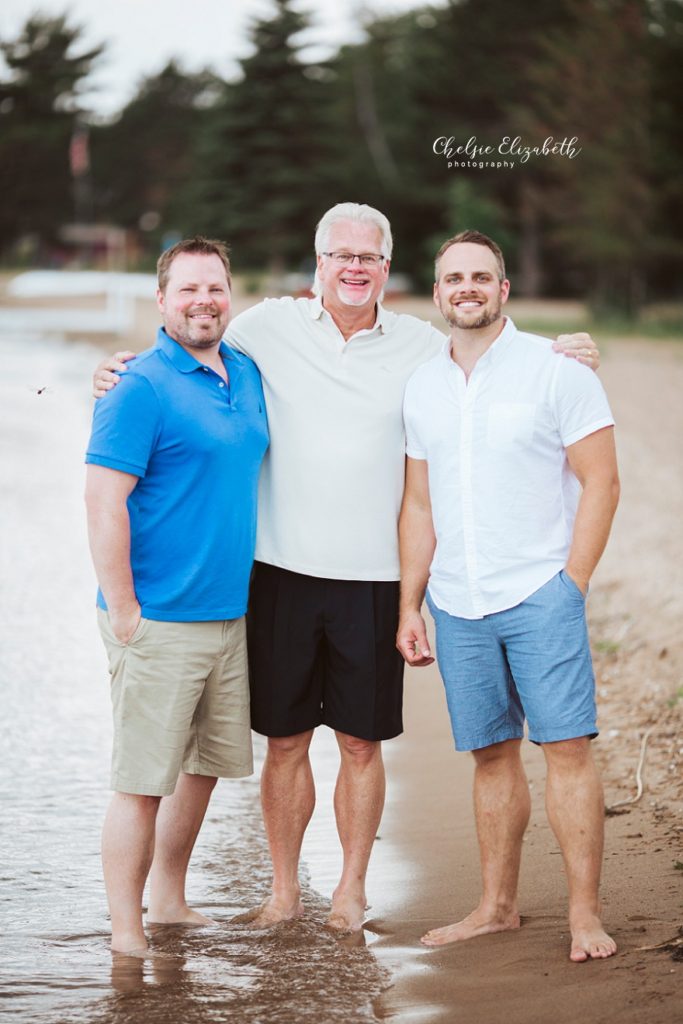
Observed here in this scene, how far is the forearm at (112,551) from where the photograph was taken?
378 centimetres

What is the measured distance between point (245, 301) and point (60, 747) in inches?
1321

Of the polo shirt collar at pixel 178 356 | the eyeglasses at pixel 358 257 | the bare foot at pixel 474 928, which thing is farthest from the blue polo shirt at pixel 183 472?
the bare foot at pixel 474 928

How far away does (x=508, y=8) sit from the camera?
4275cm

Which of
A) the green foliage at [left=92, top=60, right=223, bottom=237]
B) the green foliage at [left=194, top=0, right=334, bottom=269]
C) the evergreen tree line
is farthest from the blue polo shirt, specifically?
the green foliage at [left=92, top=60, right=223, bottom=237]

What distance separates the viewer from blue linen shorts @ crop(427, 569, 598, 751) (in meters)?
3.76

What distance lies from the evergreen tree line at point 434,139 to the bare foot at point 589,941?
25.7 m

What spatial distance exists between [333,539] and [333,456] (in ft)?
0.83

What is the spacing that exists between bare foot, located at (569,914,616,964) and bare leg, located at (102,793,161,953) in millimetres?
1246

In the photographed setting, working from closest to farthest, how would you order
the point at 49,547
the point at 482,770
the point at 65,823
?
the point at 482,770 < the point at 65,823 < the point at 49,547

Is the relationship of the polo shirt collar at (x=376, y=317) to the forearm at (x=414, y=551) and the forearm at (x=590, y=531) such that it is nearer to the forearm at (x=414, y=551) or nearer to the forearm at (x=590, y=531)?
the forearm at (x=414, y=551)

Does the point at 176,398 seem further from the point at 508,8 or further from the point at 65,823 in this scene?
the point at 508,8

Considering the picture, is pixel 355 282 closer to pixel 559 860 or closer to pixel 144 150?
pixel 559 860

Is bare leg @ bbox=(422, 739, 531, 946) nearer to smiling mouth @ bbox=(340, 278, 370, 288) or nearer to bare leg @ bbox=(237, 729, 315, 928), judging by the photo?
bare leg @ bbox=(237, 729, 315, 928)

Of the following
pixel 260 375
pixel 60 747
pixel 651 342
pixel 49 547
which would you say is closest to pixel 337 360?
pixel 260 375
